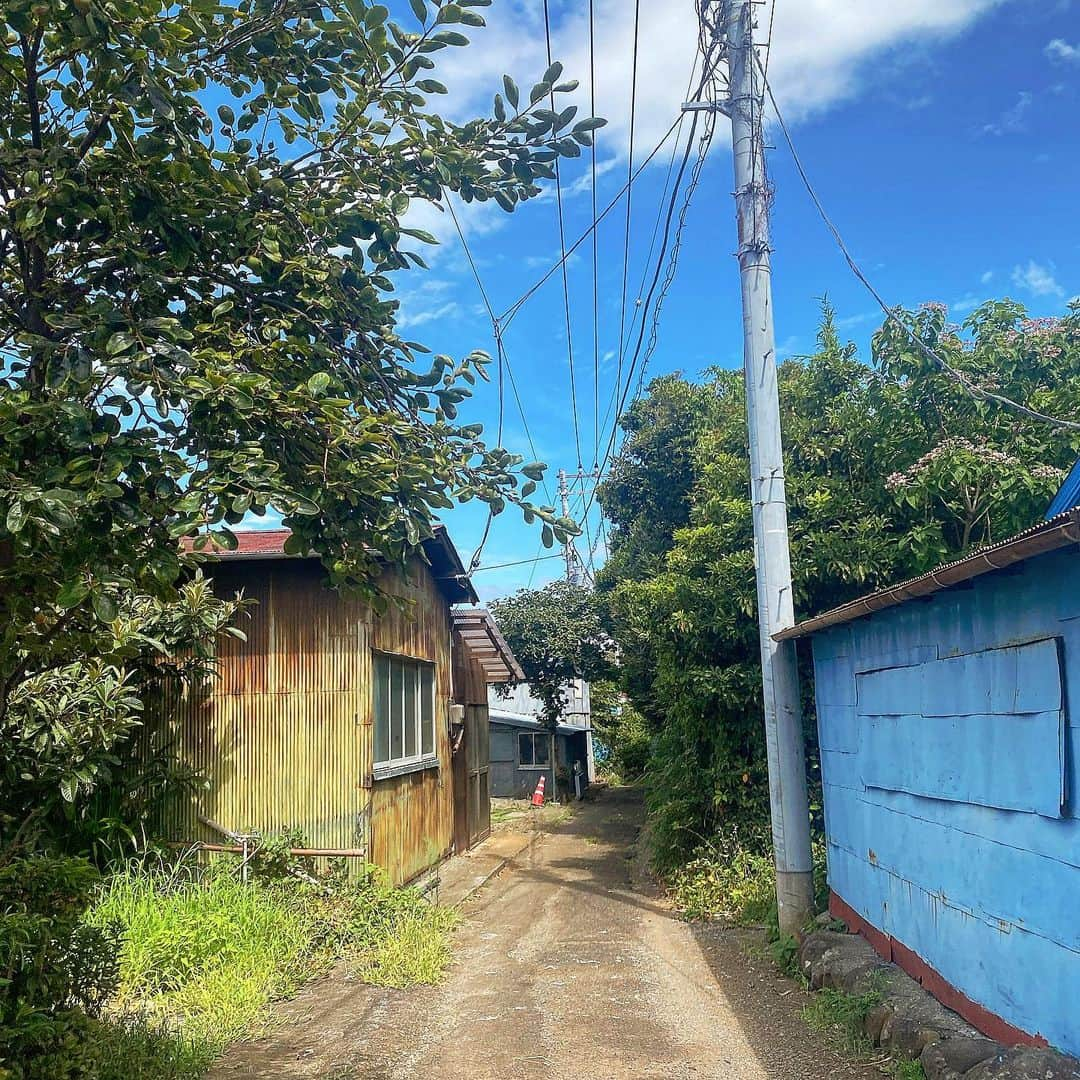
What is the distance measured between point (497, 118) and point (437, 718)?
1004 centimetres

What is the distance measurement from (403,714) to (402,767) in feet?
2.42

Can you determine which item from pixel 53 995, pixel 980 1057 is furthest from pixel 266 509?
pixel 980 1057

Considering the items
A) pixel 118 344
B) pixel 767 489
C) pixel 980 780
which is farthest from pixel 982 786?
pixel 118 344

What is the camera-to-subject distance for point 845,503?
33.5 feet

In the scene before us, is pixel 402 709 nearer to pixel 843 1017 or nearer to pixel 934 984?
pixel 843 1017

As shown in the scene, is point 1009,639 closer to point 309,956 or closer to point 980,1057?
point 980,1057

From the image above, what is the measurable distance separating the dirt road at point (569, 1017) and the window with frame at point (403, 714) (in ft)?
6.61

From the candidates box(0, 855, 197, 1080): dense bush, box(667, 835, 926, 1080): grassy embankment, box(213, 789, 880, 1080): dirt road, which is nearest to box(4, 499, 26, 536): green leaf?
box(0, 855, 197, 1080): dense bush

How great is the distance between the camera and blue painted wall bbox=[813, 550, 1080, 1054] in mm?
4141

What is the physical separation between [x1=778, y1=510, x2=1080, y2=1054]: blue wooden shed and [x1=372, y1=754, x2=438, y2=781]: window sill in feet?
15.9

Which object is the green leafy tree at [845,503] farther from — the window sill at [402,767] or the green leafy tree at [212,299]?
the green leafy tree at [212,299]

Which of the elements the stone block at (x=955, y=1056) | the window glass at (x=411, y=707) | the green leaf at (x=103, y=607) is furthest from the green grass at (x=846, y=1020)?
the window glass at (x=411, y=707)

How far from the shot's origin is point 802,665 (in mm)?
10133

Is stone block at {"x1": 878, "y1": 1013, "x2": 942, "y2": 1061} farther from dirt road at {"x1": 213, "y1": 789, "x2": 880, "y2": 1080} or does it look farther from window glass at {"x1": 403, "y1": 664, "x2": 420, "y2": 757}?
window glass at {"x1": 403, "y1": 664, "x2": 420, "y2": 757}
